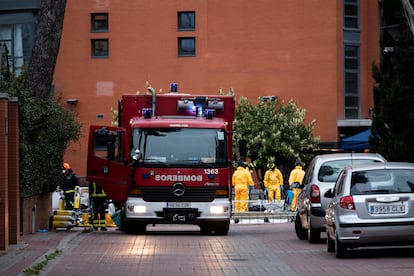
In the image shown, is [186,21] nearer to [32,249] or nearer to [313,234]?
[313,234]

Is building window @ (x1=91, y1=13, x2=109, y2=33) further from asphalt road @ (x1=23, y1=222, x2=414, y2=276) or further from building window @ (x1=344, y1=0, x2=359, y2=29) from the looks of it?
asphalt road @ (x1=23, y1=222, x2=414, y2=276)

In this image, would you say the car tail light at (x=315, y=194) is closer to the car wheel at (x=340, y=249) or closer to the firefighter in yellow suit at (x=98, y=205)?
the car wheel at (x=340, y=249)

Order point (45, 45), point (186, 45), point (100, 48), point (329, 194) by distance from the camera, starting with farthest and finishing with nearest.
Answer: point (100, 48) → point (186, 45) → point (45, 45) → point (329, 194)

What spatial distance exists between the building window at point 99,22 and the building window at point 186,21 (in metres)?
3.97

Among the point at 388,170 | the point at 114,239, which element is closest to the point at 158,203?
the point at 114,239

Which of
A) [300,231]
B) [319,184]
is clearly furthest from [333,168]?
[300,231]

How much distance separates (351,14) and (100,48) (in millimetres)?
13737

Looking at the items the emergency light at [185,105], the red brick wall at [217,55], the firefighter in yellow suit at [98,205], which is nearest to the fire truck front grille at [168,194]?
the emergency light at [185,105]

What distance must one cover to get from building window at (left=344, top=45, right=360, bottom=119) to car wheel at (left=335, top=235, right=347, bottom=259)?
42977 mm

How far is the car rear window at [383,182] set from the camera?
1688 centimetres

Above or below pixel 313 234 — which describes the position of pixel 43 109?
above

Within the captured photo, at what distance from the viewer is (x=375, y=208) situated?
16641mm

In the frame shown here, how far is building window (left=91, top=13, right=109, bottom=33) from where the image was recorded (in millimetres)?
59500

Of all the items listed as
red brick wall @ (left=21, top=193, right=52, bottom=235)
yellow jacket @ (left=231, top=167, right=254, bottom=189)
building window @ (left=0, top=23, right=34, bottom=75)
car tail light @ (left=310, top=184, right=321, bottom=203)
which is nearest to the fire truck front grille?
red brick wall @ (left=21, top=193, right=52, bottom=235)
